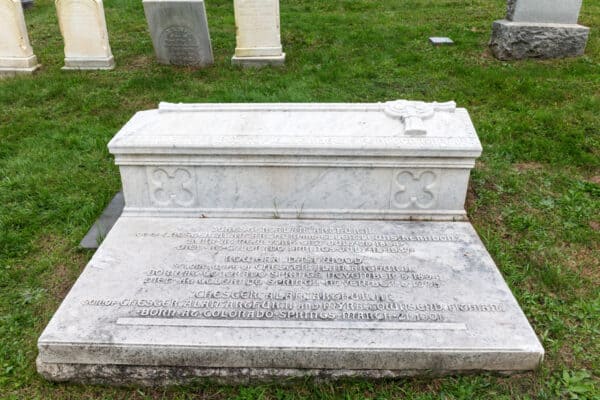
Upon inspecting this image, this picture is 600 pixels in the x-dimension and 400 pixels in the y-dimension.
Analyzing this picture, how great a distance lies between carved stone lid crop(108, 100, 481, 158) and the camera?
3.49 m

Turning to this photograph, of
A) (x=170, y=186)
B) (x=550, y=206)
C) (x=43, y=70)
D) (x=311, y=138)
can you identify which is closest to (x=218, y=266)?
(x=170, y=186)

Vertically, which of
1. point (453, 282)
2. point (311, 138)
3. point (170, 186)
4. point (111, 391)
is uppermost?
point (311, 138)

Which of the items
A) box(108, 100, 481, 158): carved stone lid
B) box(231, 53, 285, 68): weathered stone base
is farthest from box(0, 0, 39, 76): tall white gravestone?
box(108, 100, 481, 158): carved stone lid

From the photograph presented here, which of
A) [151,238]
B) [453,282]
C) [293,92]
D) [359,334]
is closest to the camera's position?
[359,334]

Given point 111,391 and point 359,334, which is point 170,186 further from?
point 359,334

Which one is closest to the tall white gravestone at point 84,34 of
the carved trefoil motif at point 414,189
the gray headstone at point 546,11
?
the carved trefoil motif at point 414,189

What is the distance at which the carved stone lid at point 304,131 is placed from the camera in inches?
137

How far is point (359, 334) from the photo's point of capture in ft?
8.55

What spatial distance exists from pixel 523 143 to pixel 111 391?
4589 mm

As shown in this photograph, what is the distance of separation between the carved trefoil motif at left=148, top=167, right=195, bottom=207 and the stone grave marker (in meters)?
0.01

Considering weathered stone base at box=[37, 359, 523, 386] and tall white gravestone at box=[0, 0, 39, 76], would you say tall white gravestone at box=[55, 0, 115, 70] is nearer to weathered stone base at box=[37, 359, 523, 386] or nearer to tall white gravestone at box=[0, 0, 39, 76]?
tall white gravestone at box=[0, 0, 39, 76]

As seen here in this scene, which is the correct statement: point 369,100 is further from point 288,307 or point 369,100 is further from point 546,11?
point 288,307

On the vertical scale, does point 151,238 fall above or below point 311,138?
below

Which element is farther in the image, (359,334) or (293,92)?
(293,92)
